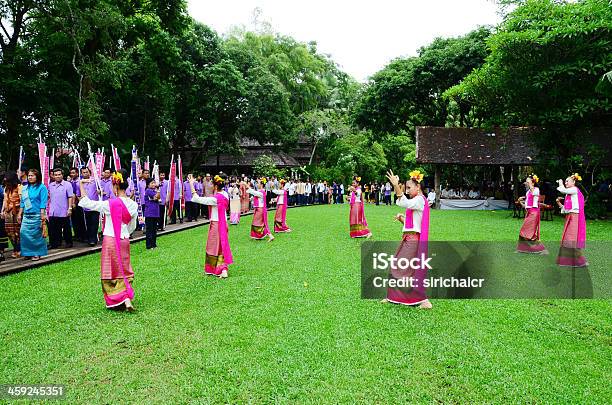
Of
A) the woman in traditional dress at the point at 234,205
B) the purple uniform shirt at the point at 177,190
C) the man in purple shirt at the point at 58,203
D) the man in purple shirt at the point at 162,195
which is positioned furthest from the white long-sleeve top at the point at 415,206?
the woman in traditional dress at the point at 234,205

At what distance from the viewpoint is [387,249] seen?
712 cm

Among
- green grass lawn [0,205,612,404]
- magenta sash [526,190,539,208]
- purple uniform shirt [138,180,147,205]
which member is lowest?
green grass lawn [0,205,612,404]

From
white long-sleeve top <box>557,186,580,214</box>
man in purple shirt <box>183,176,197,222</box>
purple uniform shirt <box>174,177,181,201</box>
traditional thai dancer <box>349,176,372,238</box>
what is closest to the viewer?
white long-sleeve top <box>557,186,580,214</box>

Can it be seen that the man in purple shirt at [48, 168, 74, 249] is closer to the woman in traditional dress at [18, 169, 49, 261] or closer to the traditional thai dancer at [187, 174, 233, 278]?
the woman in traditional dress at [18, 169, 49, 261]


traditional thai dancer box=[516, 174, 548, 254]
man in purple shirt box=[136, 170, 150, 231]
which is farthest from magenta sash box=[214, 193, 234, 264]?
traditional thai dancer box=[516, 174, 548, 254]

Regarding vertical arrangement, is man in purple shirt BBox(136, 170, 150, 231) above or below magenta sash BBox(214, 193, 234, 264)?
above

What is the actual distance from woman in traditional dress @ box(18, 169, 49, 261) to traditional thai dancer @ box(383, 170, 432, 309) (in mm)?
6931

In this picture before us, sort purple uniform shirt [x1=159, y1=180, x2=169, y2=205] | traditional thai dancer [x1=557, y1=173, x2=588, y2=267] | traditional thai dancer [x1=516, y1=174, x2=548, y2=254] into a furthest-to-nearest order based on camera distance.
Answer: purple uniform shirt [x1=159, y1=180, x2=169, y2=205], traditional thai dancer [x1=516, y1=174, x2=548, y2=254], traditional thai dancer [x1=557, y1=173, x2=588, y2=267]

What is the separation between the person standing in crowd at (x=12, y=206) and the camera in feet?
30.0

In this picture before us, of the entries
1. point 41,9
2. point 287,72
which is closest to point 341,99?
point 287,72

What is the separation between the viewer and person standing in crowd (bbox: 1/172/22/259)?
914 centimetres

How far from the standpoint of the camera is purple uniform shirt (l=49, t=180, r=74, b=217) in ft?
33.4

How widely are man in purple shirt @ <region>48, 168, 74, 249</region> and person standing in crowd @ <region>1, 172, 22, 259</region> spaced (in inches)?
27.3

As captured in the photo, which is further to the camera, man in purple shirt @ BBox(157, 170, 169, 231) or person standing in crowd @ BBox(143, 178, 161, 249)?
man in purple shirt @ BBox(157, 170, 169, 231)
